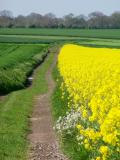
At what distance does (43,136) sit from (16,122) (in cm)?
213

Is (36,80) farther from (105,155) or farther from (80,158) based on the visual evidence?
(105,155)

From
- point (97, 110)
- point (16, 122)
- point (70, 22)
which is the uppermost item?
point (97, 110)

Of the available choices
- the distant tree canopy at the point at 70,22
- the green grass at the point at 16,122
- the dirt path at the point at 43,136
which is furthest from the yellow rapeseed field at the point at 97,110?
the distant tree canopy at the point at 70,22

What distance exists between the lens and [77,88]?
1500 cm

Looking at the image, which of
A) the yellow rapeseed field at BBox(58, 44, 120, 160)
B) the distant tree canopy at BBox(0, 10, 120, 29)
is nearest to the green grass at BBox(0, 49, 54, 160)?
the yellow rapeseed field at BBox(58, 44, 120, 160)

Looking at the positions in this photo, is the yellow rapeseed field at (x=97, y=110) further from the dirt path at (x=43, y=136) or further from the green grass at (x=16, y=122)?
the green grass at (x=16, y=122)

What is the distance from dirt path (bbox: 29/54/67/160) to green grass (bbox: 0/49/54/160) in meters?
0.20

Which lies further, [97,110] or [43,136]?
[43,136]

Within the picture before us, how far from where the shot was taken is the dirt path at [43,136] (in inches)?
455

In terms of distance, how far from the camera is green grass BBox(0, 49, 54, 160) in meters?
11.9

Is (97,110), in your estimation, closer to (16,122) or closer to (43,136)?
(43,136)

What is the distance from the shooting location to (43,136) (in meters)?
13.5

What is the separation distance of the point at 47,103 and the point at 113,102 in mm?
9429

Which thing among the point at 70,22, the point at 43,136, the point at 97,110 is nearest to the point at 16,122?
the point at 43,136
